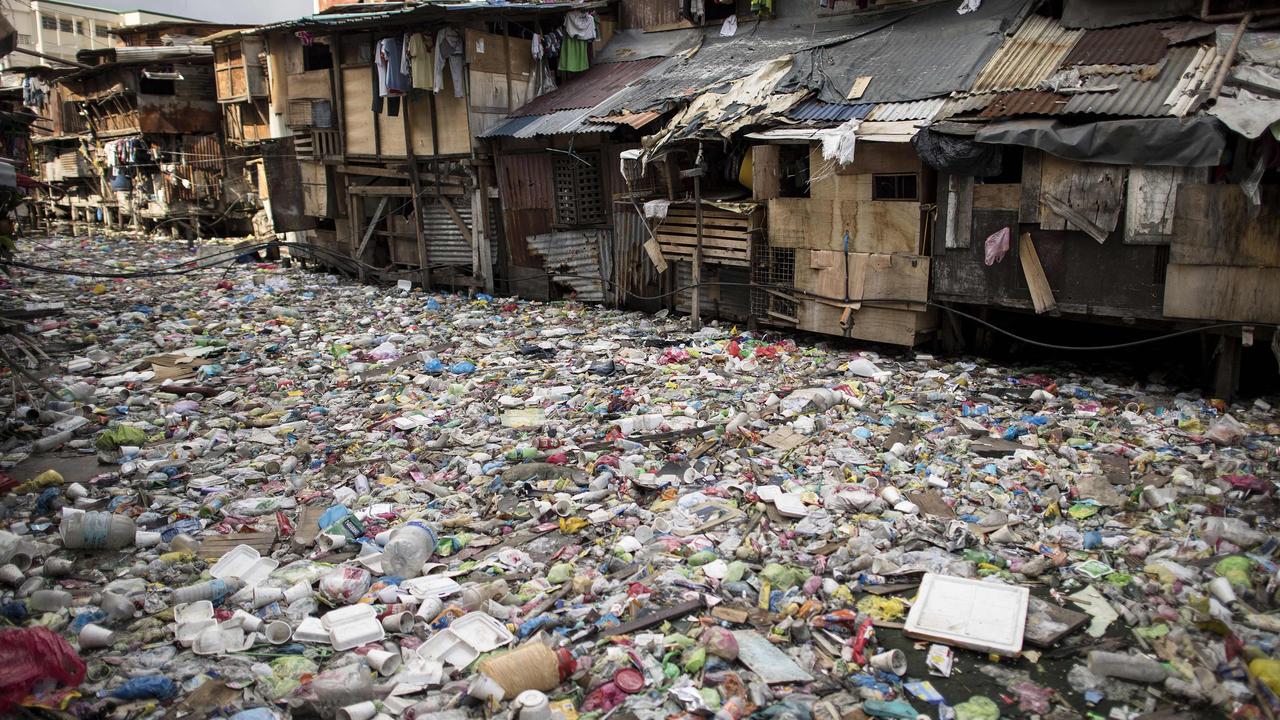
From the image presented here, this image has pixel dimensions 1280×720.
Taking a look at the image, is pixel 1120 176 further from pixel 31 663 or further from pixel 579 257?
pixel 31 663

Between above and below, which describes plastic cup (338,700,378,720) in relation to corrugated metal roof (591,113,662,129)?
below

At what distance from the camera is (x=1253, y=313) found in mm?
7324

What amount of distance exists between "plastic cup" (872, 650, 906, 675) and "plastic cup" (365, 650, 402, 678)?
2351 millimetres

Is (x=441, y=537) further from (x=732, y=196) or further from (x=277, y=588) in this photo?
(x=732, y=196)

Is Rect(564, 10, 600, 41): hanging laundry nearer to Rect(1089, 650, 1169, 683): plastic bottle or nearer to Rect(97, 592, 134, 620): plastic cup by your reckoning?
Rect(97, 592, 134, 620): plastic cup

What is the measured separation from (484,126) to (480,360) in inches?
232

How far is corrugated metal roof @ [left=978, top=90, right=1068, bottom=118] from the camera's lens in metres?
8.16

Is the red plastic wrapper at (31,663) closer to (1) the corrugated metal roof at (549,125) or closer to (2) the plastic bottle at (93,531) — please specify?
(2) the plastic bottle at (93,531)

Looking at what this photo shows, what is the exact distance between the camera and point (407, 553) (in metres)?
5.15

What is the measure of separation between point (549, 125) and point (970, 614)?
1058 cm

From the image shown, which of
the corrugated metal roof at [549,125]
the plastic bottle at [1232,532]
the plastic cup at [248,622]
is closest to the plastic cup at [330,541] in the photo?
the plastic cup at [248,622]

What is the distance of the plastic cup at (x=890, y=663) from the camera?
4.05 metres

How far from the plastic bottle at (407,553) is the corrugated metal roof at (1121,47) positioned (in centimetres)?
796

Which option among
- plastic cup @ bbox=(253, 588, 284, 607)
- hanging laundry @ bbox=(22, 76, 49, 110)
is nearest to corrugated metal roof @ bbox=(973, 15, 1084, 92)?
plastic cup @ bbox=(253, 588, 284, 607)
